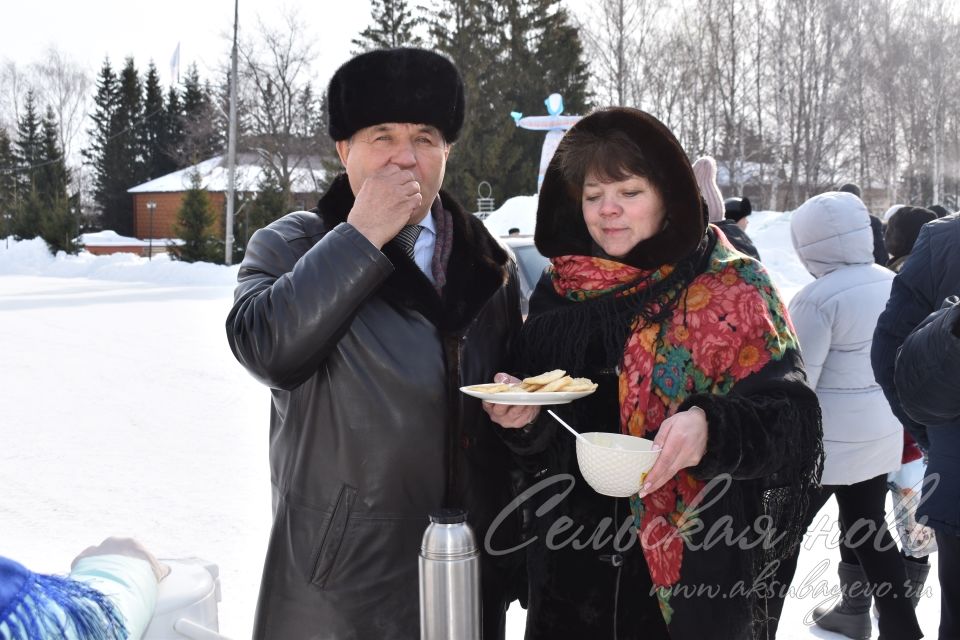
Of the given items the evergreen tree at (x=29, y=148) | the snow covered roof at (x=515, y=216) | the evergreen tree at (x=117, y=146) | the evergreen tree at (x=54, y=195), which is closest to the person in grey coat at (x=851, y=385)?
the snow covered roof at (x=515, y=216)

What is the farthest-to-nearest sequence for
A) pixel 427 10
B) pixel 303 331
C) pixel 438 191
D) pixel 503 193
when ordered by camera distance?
pixel 427 10 → pixel 503 193 → pixel 438 191 → pixel 303 331

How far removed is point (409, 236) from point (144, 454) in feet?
15.2

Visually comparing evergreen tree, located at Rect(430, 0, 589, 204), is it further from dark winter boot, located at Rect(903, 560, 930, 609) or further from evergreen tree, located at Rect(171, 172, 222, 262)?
dark winter boot, located at Rect(903, 560, 930, 609)

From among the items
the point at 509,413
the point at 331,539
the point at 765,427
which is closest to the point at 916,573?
the point at 765,427

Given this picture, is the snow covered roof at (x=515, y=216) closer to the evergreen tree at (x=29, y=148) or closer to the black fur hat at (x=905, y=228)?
the black fur hat at (x=905, y=228)

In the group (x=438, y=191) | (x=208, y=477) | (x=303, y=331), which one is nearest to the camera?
(x=303, y=331)

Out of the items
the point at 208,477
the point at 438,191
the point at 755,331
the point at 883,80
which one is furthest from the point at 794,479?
the point at 883,80

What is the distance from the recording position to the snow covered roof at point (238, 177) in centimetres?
4514

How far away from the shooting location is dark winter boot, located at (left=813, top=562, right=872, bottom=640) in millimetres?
3687

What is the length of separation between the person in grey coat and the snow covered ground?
321mm

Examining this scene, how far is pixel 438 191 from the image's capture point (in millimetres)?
2102

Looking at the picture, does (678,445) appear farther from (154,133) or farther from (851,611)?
(154,133)

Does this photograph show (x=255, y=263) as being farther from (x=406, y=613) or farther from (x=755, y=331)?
(x=755, y=331)

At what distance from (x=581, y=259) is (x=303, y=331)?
2.82 feet
